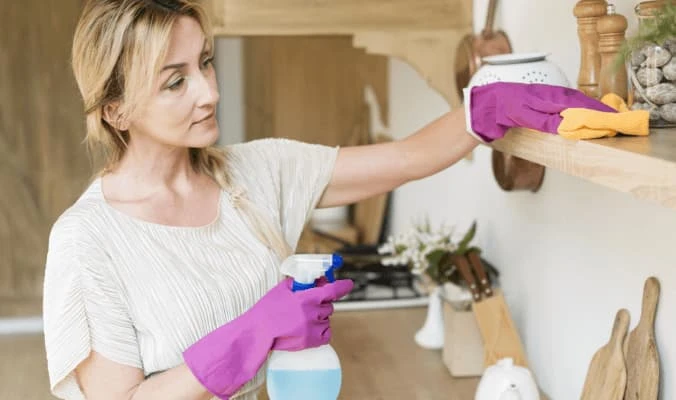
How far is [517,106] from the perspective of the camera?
4.01 ft

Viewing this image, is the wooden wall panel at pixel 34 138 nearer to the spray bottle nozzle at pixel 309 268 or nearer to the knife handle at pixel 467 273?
the knife handle at pixel 467 273

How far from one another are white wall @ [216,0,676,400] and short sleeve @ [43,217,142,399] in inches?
28.7

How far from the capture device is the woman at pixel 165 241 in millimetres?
1331

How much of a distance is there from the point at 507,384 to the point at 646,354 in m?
Result: 0.28

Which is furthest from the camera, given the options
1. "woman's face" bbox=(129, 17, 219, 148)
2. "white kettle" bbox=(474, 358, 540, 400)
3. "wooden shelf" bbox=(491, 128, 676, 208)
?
"white kettle" bbox=(474, 358, 540, 400)

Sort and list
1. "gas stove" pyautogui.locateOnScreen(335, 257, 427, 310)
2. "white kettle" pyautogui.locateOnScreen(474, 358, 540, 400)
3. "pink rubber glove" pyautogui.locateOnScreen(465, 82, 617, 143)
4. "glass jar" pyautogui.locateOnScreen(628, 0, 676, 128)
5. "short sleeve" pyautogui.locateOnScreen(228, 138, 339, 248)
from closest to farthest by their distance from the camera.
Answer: "glass jar" pyautogui.locateOnScreen(628, 0, 676, 128), "pink rubber glove" pyautogui.locateOnScreen(465, 82, 617, 143), "white kettle" pyautogui.locateOnScreen(474, 358, 540, 400), "short sleeve" pyautogui.locateOnScreen(228, 138, 339, 248), "gas stove" pyautogui.locateOnScreen(335, 257, 427, 310)

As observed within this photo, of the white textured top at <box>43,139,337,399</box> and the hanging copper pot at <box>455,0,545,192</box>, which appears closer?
the white textured top at <box>43,139,337,399</box>

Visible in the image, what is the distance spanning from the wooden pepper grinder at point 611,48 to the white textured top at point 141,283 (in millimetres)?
611

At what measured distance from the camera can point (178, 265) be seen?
1452 millimetres

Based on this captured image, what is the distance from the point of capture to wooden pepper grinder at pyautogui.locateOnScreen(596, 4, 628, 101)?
1202 millimetres

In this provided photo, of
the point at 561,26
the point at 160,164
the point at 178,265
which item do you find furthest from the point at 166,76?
the point at 561,26

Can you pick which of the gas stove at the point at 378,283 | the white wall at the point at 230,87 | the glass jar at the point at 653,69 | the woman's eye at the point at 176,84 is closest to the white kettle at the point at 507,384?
the glass jar at the point at 653,69

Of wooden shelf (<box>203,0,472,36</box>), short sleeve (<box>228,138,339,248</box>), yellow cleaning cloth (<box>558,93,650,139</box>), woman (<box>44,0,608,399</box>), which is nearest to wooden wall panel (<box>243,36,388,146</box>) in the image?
wooden shelf (<box>203,0,472,36</box>)

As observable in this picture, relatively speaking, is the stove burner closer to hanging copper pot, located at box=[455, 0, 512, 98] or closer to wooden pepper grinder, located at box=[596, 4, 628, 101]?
hanging copper pot, located at box=[455, 0, 512, 98]
